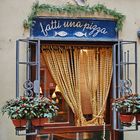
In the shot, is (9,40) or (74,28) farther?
(74,28)

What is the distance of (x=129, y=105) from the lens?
7844 mm

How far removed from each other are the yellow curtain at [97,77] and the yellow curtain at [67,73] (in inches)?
9.0

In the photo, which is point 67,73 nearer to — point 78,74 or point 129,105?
point 78,74

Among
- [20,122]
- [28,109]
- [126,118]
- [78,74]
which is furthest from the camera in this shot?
[78,74]

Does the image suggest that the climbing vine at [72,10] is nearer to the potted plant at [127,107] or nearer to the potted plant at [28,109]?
the potted plant at [28,109]

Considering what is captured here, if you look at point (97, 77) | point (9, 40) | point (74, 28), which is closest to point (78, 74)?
point (97, 77)

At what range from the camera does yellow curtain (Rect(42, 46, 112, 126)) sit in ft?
30.4

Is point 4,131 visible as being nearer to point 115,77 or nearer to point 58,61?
point 58,61

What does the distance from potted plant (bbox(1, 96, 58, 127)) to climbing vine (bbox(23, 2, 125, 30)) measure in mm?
1819

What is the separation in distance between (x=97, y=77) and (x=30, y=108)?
2.34 metres

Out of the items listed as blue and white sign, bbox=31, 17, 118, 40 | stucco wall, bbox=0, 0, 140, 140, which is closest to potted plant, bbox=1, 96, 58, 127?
stucco wall, bbox=0, 0, 140, 140

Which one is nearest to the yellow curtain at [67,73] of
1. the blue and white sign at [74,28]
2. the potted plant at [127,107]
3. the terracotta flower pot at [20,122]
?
the blue and white sign at [74,28]

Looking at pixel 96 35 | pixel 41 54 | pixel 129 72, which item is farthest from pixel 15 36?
pixel 129 72

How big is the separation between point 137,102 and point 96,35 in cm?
207
